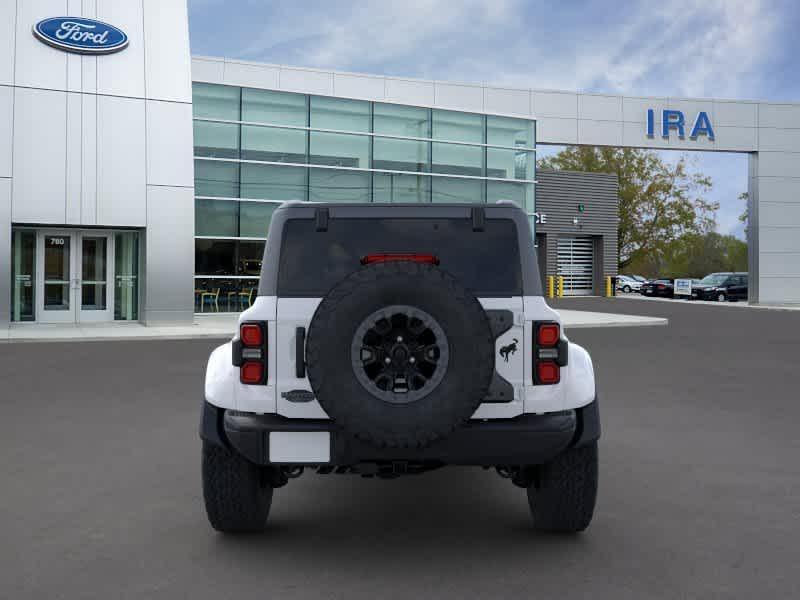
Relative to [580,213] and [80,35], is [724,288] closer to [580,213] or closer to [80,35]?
[580,213]

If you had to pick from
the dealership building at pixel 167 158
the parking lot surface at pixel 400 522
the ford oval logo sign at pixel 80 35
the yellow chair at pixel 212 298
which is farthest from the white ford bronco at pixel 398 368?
the yellow chair at pixel 212 298

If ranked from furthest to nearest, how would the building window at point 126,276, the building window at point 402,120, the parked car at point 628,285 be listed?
1. the parked car at point 628,285
2. the building window at point 402,120
3. the building window at point 126,276

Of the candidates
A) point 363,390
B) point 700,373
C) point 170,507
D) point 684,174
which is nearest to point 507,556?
point 363,390

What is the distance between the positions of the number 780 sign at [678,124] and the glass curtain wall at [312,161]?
11.9m

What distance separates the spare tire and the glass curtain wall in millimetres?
23083

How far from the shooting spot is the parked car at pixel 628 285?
6512 cm

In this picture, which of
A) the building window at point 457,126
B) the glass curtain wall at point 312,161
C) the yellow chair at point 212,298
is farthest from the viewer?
the building window at point 457,126

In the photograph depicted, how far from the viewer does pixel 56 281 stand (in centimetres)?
2378

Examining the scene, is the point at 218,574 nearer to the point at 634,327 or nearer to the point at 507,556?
the point at 507,556

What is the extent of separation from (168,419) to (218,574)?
183 inches

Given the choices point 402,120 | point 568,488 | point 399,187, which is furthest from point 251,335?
point 402,120

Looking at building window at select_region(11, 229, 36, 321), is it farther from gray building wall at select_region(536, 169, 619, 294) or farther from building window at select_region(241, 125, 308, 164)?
gray building wall at select_region(536, 169, 619, 294)

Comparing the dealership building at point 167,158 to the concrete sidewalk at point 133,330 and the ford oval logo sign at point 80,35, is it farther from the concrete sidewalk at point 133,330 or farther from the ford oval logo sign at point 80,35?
the concrete sidewalk at point 133,330

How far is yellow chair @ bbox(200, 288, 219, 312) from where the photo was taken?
2633 cm
